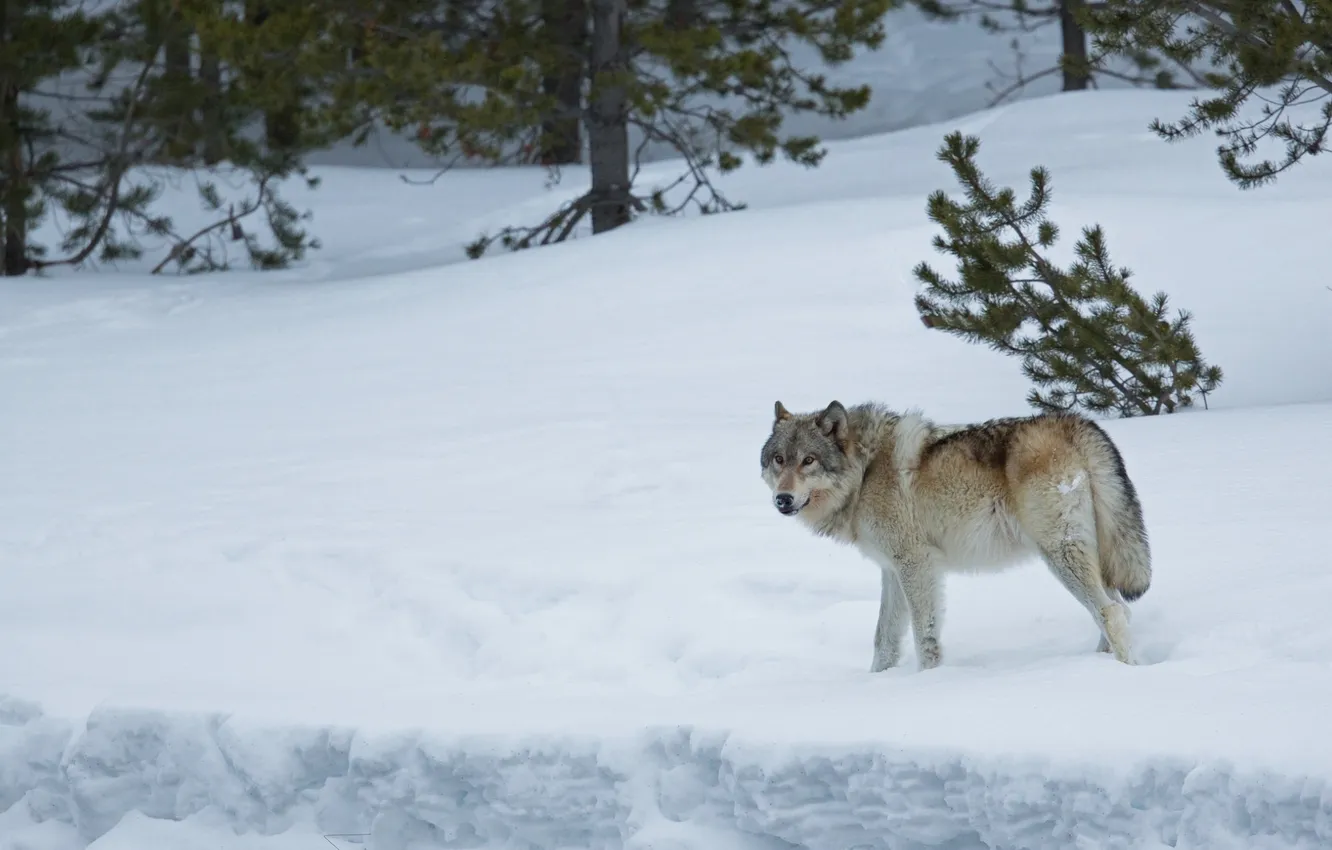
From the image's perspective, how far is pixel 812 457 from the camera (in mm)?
6211

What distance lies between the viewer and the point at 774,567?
24.2 ft

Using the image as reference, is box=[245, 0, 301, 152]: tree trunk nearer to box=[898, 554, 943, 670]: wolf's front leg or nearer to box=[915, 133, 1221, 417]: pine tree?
box=[915, 133, 1221, 417]: pine tree

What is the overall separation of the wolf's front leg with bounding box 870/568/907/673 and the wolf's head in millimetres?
487

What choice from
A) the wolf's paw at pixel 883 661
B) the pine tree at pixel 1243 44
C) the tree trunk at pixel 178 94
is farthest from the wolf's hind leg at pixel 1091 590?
the tree trunk at pixel 178 94

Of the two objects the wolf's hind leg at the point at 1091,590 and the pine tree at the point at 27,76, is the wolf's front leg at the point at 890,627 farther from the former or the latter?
the pine tree at the point at 27,76

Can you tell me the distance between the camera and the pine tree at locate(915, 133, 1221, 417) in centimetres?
943

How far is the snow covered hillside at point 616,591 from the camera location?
4.94m

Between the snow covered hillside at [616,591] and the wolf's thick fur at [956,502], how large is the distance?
320 millimetres

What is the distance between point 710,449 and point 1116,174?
30.9 feet

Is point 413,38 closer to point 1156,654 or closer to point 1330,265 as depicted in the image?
point 1330,265

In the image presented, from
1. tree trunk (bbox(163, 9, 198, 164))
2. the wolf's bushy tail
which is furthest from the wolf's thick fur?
tree trunk (bbox(163, 9, 198, 164))

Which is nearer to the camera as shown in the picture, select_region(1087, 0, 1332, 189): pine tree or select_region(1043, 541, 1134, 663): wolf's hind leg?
select_region(1043, 541, 1134, 663): wolf's hind leg

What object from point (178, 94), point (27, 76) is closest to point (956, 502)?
point (27, 76)

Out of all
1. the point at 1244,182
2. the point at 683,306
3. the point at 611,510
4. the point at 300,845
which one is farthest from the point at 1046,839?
the point at 683,306
